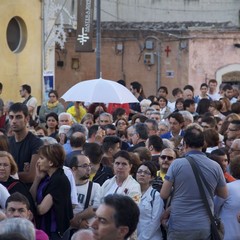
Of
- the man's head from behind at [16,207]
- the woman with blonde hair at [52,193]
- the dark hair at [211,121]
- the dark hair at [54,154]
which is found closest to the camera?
the man's head from behind at [16,207]

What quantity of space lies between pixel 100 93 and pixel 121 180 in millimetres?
5880

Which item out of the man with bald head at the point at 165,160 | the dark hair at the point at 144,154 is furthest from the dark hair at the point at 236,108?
the man with bald head at the point at 165,160

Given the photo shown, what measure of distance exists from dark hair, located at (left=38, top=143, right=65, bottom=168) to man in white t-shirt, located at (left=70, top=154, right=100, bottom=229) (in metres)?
0.65

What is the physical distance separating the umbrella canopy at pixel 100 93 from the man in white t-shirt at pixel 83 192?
18.1 ft

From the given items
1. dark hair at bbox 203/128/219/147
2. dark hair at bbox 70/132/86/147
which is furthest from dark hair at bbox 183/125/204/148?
dark hair at bbox 203/128/219/147

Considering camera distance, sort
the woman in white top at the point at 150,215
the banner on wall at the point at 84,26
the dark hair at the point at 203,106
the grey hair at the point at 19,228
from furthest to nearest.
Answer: the banner on wall at the point at 84,26
the dark hair at the point at 203,106
the woman in white top at the point at 150,215
the grey hair at the point at 19,228

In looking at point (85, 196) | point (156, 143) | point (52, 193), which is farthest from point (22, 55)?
point (52, 193)

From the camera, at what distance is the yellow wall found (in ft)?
88.7

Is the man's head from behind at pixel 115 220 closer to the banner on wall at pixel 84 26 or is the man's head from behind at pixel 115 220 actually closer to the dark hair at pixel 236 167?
the dark hair at pixel 236 167

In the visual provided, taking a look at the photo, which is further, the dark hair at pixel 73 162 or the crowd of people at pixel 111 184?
the dark hair at pixel 73 162

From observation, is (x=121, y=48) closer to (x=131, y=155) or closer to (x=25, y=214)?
(x=131, y=155)

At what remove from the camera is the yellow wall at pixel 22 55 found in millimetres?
27047

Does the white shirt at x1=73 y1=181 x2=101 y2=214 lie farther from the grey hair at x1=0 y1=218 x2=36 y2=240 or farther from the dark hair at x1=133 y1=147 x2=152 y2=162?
the grey hair at x1=0 y1=218 x2=36 y2=240

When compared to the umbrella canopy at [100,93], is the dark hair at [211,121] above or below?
below
